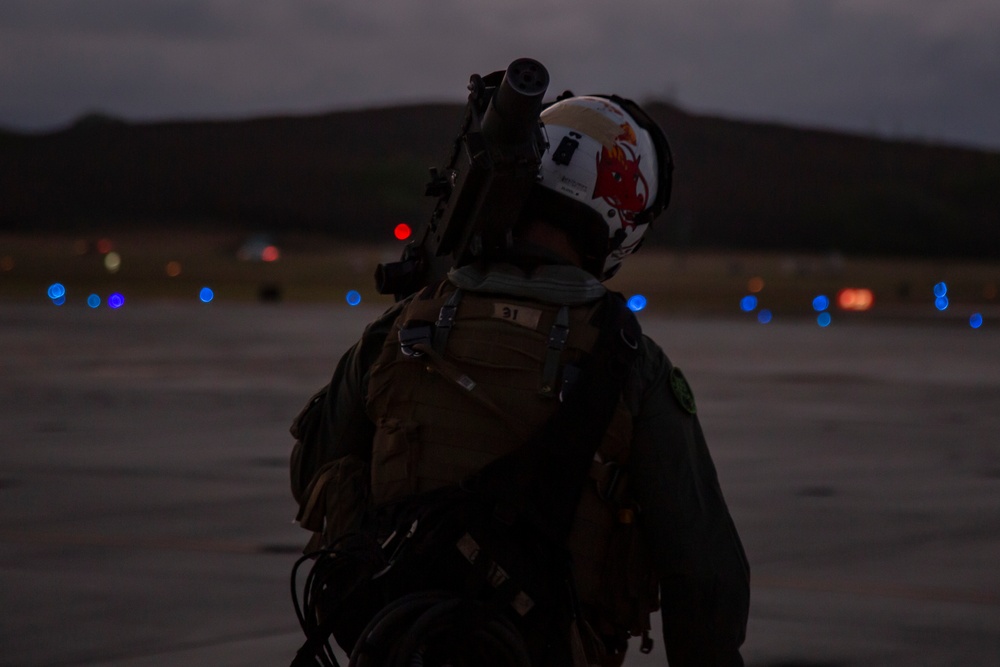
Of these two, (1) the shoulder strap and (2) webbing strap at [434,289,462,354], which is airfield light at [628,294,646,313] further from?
(1) the shoulder strap

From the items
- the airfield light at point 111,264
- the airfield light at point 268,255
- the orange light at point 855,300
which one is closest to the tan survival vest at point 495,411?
the orange light at point 855,300

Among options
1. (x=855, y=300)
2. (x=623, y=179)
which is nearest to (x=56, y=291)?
(x=855, y=300)

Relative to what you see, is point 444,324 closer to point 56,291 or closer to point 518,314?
point 518,314

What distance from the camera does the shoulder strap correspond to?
3127mm

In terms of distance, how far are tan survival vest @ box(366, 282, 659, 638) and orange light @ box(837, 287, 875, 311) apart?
39599 mm

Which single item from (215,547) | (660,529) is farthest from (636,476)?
(215,547)

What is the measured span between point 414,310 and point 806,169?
516 feet

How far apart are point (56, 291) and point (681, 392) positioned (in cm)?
4605

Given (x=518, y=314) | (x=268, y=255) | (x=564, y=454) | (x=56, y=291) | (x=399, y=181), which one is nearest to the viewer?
(x=564, y=454)

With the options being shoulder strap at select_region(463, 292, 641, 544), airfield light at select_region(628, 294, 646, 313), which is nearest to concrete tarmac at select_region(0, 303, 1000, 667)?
shoulder strap at select_region(463, 292, 641, 544)

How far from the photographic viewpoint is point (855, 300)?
46.6 metres

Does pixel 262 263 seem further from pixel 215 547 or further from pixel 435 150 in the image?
pixel 435 150

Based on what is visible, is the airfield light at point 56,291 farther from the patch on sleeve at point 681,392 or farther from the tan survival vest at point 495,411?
the patch on sleeve at point 681,392

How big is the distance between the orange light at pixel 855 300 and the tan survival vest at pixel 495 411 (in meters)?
39.6
